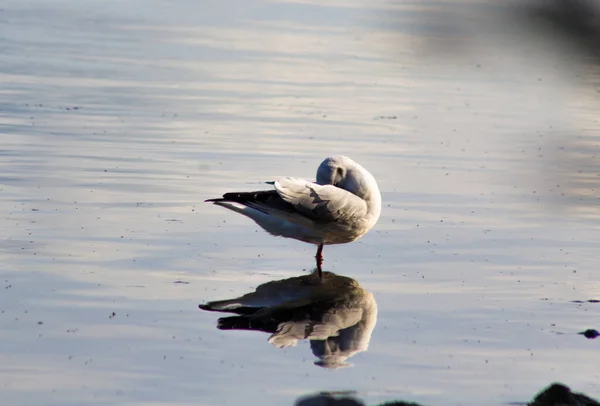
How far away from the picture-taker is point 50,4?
37719 mm

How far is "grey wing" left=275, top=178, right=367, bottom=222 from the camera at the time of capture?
8656 mm

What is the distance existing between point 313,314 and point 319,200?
5.24 ft

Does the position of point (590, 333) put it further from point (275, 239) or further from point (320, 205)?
point (275, 239)

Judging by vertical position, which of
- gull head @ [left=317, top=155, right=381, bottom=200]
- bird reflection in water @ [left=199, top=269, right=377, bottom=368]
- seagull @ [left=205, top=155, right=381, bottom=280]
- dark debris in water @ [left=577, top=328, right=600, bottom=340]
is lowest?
bird reflection in water @ [left=199, top=269, right=377, bottom=368]

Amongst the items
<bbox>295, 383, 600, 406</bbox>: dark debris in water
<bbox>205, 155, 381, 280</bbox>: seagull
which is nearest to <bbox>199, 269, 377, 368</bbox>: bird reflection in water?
<bbox>205, 155, 381, 280</bbox>: seagull

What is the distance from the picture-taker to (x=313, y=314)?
24.2 feet

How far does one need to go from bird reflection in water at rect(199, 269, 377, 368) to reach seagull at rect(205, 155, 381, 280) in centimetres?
43

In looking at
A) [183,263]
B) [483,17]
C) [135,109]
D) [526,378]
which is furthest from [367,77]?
[483,17]

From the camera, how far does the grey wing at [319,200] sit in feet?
28.4

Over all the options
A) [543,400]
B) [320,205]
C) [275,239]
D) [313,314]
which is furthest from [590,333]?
[275,239]

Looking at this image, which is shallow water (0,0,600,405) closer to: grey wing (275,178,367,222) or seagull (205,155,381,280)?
seagull (205,155,381,280)

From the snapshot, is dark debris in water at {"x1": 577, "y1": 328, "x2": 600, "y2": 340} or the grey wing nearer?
dark debris in water at {"x1": 577, "y1": 328, "x2": 600, "y2": 340}

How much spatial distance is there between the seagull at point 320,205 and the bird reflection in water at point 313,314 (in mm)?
433

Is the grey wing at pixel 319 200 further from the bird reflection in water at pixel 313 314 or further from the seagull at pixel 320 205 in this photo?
the bird reflection in water at pixel 313 314
